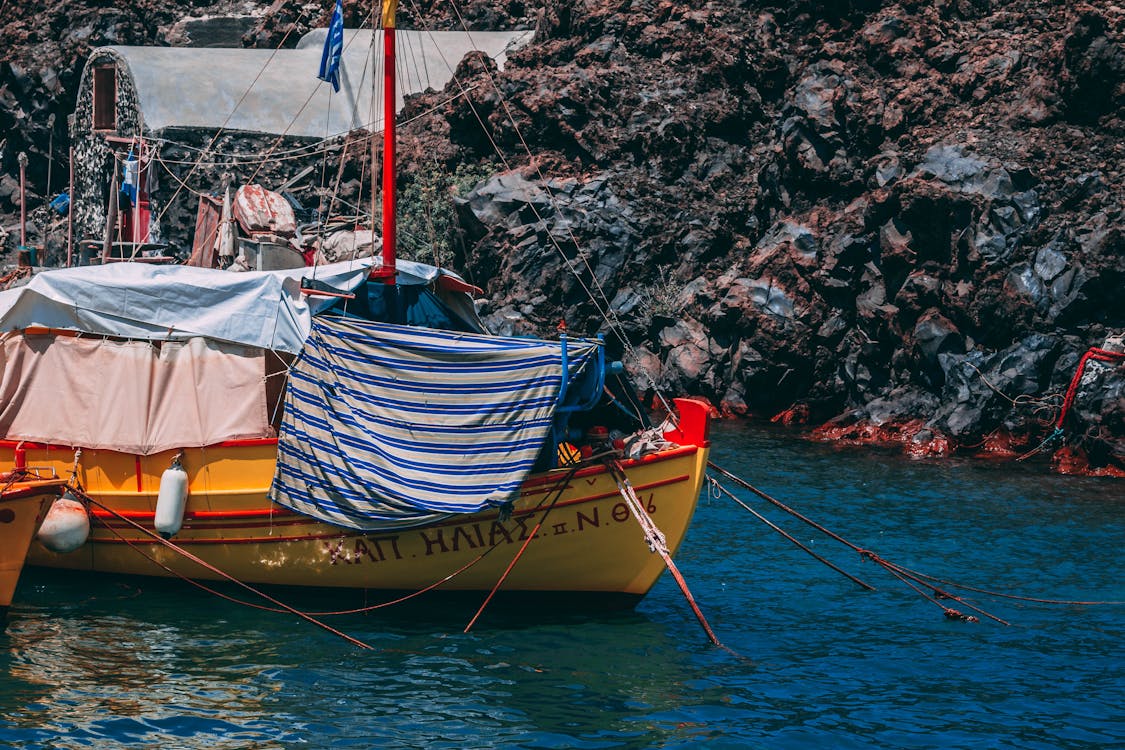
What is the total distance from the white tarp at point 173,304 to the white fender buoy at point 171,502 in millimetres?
2120

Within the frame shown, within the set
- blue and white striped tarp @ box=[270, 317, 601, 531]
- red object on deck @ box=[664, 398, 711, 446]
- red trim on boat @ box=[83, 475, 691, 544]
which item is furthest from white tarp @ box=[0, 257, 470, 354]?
red object on deck @ box=[664, 398, 711, 446]

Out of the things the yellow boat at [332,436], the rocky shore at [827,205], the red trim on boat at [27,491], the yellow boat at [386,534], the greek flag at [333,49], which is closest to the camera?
the red trim on boat at [27,491]

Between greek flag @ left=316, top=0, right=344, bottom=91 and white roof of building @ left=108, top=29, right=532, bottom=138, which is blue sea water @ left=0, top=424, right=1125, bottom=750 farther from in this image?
white roof of building @ left=108, top=29, right=532, bottom=138

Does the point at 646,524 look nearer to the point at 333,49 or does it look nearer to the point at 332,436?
the point at 332,436

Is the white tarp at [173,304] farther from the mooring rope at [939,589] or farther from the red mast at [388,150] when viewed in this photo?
the mooring rope at [939,589]

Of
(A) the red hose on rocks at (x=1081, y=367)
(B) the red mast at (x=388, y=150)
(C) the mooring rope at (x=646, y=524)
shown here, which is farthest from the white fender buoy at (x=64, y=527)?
(A) the red hose on rocks at (x=1081, y=367)

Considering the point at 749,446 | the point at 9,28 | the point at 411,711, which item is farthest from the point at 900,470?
the point at 9,28

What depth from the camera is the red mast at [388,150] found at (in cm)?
1777

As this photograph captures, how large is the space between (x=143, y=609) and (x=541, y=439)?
6.30 m

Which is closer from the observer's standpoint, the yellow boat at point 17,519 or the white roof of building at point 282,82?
the yellow boat at point 17,519

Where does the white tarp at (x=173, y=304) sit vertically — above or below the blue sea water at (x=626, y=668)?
above

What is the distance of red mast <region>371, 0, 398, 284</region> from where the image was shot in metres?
17.8

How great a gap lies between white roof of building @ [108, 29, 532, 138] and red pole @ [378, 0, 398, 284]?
83.4 feet

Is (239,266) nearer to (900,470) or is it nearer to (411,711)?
(411,711)
